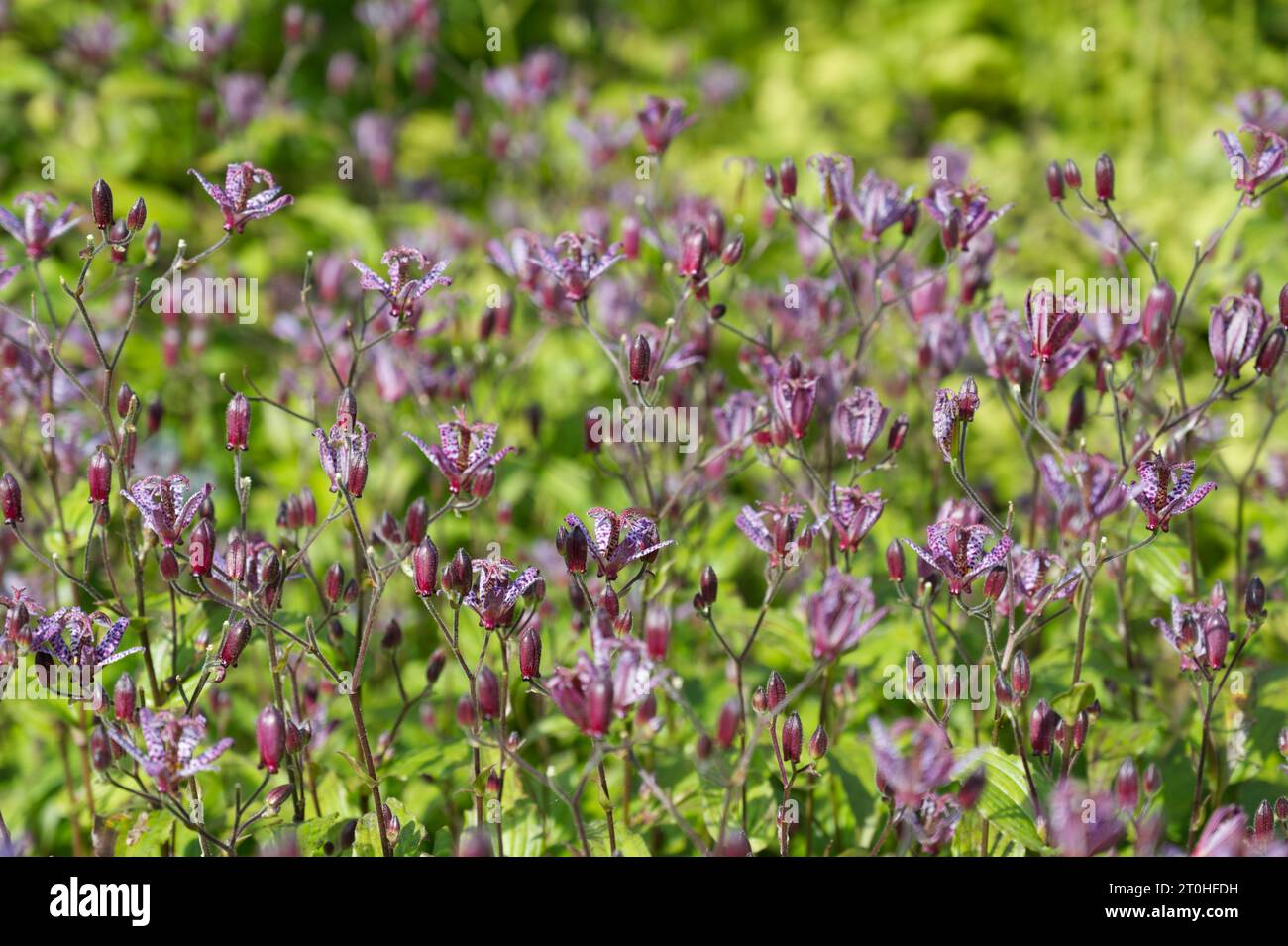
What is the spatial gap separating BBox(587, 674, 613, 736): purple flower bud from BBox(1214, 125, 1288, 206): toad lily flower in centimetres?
158

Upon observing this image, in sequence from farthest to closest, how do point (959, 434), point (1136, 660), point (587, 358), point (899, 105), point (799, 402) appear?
point (899, 105)
point (587, 358)
point (1136, 660)
point (799, 402)
point (959, 434)

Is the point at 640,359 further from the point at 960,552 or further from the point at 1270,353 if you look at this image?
the point at 1270,353

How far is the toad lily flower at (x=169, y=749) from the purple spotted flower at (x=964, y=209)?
1.66 m

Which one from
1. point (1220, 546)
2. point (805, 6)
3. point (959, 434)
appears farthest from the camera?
point (805, 6)

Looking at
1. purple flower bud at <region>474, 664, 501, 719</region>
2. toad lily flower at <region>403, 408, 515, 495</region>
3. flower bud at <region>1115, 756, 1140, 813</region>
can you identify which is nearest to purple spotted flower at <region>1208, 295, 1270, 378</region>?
flower bud at <region>1115, 756, 1140, 813</region>

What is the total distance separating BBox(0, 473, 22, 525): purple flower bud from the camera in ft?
7.08

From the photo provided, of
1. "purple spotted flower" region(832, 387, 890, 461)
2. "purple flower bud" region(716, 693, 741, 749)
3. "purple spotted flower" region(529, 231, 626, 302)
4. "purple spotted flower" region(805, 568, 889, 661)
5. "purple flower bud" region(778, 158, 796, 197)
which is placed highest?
"purple flower bud" region(778, 158, 796, 197)

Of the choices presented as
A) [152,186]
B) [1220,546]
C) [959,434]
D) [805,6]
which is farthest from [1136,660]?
[805,6]

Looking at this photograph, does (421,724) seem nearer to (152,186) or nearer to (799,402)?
(799,402)

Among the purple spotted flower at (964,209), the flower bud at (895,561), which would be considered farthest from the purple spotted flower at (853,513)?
the purple spotted flower at (964,209)

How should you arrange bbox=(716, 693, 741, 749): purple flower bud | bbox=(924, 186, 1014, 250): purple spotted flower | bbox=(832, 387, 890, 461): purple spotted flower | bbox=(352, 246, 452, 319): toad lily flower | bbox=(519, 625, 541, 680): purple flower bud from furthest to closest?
bbox=(924, 186, 1014, 250): purple spotted flower < bbox=(832, 387, 890, 461): purple spotted flower < bbox=(352, 246, 452, 319): toad lily flower < bbox=(519, 625, 541, 680): purple flower bud < bbox=(716, 693, 741, 749): purple flower bud

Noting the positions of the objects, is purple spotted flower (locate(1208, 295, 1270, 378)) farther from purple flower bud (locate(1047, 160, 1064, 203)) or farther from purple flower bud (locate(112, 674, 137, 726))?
purple flower bud (locate(112, 674, 137, 726))
